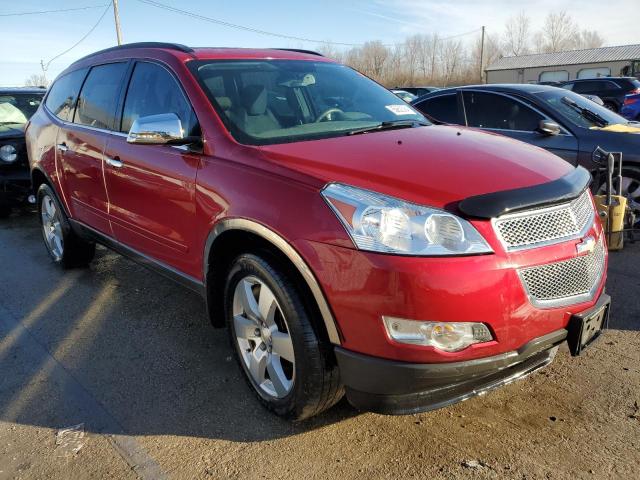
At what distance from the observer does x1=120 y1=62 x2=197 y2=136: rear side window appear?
310cm

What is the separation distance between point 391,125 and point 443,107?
369 cm

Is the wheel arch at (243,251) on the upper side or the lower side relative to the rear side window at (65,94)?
lower

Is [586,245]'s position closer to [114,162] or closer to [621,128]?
[114,162]

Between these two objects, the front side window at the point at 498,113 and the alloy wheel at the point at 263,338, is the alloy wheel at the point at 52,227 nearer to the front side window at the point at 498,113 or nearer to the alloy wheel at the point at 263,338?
the alloy wheel at the point at 263,338

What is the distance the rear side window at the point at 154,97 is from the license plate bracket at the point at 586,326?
2.15m

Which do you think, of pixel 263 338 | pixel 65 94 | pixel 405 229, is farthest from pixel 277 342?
pixel 65 94

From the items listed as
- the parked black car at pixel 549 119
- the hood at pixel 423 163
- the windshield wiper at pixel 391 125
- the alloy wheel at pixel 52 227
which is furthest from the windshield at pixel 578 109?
the alloy wheel at pixel 52 227

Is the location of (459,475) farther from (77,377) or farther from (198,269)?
(77,377)

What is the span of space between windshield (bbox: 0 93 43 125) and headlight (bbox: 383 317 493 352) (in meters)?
7.62

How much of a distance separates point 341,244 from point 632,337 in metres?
2.30

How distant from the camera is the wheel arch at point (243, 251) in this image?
2.23 metres

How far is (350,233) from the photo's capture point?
2.10m

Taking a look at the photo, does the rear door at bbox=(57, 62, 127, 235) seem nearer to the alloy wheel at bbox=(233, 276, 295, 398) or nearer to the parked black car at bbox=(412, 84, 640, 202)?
the alloy wheel at bbox=(233, 276, 295, 398)

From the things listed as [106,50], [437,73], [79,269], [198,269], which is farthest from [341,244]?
[437,73]
